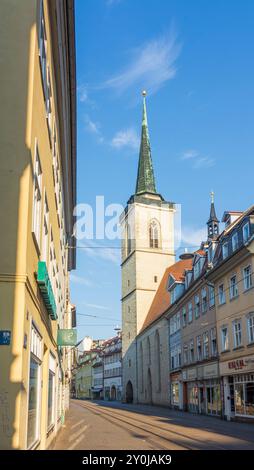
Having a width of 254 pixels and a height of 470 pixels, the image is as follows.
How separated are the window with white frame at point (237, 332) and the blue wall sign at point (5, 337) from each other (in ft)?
84.0

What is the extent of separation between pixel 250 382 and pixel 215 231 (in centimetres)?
3501

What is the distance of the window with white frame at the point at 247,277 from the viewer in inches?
1178

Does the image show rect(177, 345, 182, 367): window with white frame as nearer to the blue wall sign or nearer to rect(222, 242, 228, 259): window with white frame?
rect(222, 242, 228, 259): window with white frame

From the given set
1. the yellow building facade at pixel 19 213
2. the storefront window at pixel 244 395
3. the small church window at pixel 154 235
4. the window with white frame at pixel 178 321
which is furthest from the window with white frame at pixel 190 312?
the small church window at pixel 154 235

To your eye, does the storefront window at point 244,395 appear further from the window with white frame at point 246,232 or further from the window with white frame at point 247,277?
the window with white frame at point 246,232

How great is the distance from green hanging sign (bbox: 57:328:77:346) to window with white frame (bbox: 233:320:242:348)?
13075 millimetres

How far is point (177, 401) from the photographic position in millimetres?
50344

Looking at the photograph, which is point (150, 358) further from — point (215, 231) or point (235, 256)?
point (235, 256)

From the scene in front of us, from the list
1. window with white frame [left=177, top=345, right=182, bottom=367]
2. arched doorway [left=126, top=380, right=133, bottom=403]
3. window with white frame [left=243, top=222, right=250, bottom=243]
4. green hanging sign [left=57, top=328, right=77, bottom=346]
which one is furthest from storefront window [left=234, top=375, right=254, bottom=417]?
arched doorway [left=126, top=380, right=133, bottom=403]

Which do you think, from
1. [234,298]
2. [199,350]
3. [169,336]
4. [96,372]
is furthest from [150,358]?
[96,372]

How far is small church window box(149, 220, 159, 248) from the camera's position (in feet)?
280

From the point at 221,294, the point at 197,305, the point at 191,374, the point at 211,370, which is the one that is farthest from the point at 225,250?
the point at 191,374

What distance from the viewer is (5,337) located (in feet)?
24.6

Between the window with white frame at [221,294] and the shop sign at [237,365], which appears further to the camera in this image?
the window with white frame at [221,294]
